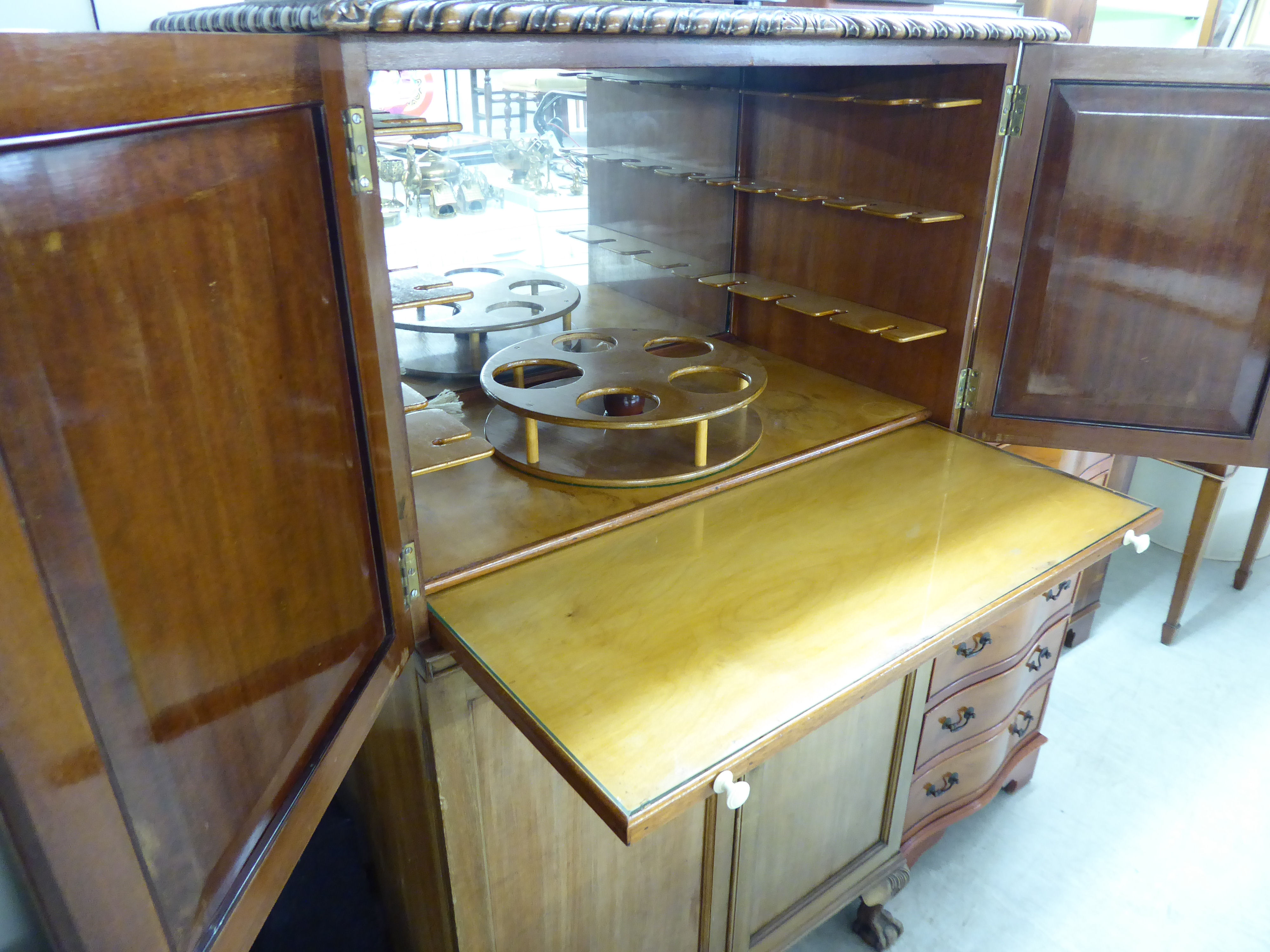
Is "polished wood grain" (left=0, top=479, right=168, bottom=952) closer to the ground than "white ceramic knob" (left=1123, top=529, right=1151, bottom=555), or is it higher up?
higher up

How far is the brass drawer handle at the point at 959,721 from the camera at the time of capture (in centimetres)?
156

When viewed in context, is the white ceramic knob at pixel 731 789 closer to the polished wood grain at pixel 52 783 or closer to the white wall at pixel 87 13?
the polished wood grain at pixel 52 783

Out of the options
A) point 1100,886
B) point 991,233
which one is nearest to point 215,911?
point 991,233

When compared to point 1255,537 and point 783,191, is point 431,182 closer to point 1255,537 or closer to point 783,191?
point 783,191

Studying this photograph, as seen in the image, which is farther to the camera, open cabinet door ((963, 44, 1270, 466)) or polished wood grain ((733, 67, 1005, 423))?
polished wood grain ((733, 67, 1005, 423))

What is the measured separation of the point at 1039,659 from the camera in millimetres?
1719

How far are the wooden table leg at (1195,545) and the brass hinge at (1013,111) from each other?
1.35 meters

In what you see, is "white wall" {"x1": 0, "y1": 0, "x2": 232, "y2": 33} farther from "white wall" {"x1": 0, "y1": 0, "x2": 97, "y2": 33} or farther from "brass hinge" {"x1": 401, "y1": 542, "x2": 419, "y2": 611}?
"brass hinge" {"x1": 401, "y1": 542, "x2": 419, "y2": 611}

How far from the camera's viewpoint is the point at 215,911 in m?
0.57

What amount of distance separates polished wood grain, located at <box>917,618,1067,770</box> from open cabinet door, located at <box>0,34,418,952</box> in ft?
3.67

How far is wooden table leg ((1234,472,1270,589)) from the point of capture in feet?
8.13

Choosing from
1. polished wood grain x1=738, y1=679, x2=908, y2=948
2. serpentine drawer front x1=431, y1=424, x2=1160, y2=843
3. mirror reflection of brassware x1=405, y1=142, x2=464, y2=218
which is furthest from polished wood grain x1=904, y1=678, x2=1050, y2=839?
mirror reflection of brassware x1=405, y1=142, x2=464, y2=218

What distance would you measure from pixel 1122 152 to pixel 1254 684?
1.71 metres

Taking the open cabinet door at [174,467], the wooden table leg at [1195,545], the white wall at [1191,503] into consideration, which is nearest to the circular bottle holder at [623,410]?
the open cabinet door at [174,467]
